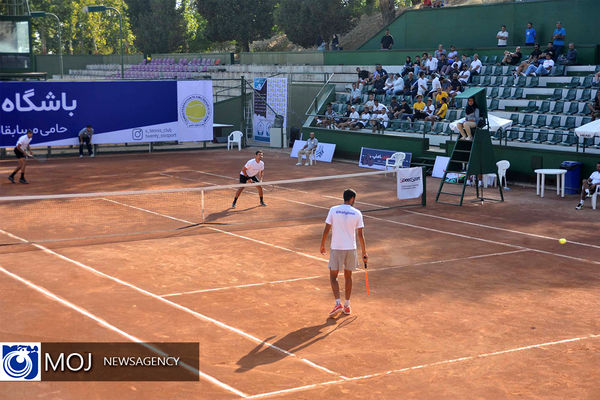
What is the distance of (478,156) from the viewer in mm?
23875

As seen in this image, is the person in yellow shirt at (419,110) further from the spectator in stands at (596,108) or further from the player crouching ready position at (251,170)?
the player crouching ready position at (251,170)

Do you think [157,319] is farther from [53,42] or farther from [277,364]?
[53,42]

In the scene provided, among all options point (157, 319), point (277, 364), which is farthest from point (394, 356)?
point (157, 319)

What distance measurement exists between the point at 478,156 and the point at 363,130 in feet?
41.4

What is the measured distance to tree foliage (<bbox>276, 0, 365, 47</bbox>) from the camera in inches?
2532

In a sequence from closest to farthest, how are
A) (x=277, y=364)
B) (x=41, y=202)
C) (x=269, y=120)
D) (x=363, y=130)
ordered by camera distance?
1. (x=277, y=364)
2. (x=41, y=202)
3. (x=363, y=130)
4. (x=269, y=120)

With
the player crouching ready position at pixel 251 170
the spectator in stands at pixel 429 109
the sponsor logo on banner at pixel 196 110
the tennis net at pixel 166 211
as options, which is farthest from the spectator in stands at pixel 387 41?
the player crouching ready position at pixel 251 170

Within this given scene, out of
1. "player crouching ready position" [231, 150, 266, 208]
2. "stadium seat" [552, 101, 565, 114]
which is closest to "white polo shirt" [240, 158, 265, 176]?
"player crouching ready position" [231, 150, 266, 208]

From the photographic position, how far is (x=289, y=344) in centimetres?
1088

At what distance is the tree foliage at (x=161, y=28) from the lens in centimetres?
8231

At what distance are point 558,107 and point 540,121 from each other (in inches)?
39.3

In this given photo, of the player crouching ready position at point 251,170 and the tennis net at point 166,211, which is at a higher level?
the player crouching ready position at point 251,170

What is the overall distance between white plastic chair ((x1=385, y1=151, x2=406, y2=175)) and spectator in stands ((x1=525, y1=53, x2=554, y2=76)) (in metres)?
7.28

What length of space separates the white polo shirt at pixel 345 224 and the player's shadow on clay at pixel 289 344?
123cm
